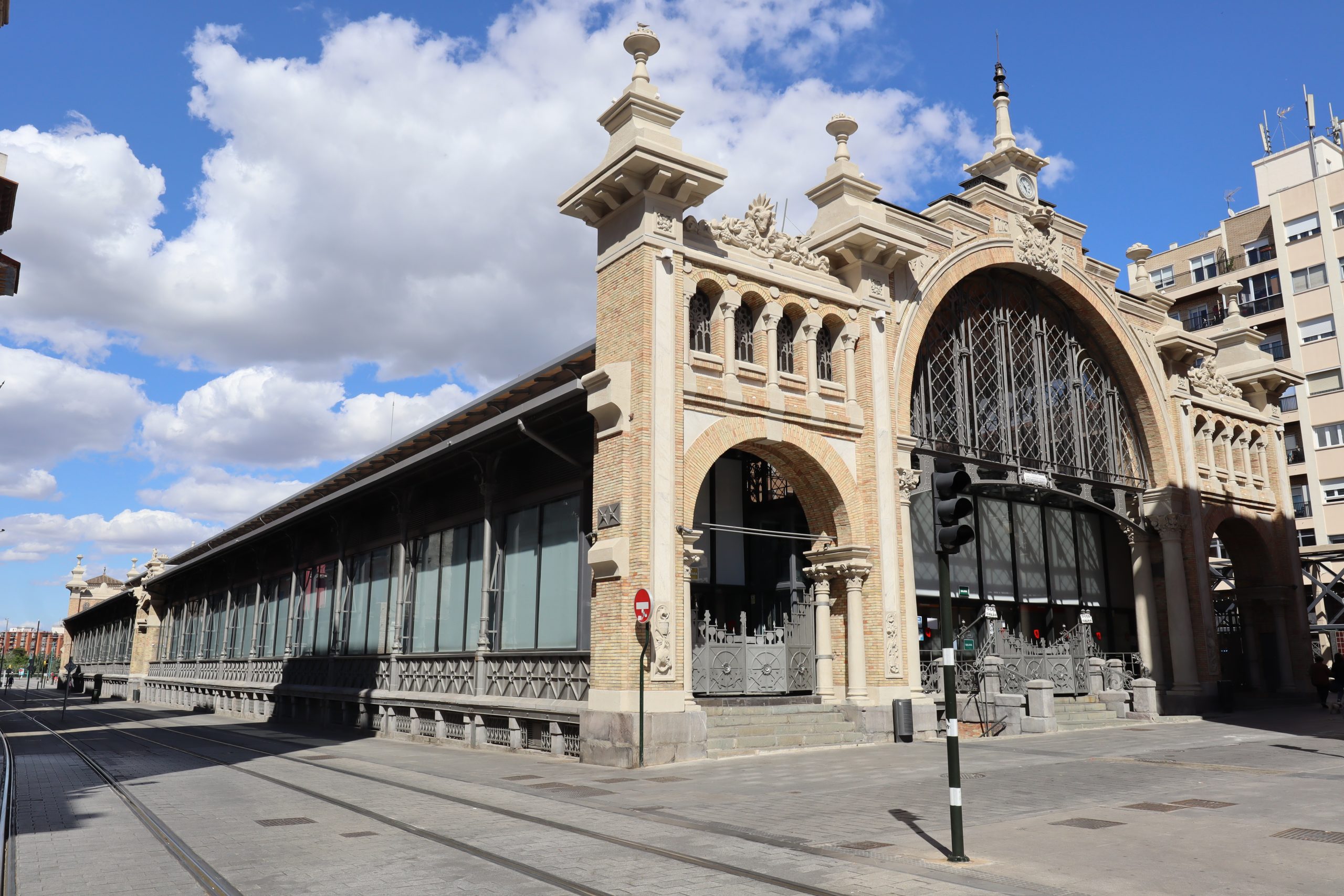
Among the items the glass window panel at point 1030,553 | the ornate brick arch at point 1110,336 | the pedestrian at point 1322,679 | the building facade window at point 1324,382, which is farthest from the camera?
the building facade window at point 1324,382

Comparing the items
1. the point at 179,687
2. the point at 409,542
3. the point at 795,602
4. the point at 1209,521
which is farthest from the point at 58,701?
the point at 1209,521

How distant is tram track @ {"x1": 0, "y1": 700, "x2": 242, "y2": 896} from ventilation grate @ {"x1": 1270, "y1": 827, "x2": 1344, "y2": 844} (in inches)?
348

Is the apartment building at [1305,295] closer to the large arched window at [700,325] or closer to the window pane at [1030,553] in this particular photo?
the window pane at [1030,553]

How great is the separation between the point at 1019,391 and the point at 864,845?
19.3 m

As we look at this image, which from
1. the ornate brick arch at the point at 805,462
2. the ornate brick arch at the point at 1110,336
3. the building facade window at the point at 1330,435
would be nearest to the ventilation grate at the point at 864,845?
the ornate brick arch at the point at 805,462

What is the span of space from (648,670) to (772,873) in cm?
852

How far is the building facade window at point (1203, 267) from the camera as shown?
60406 millimetres

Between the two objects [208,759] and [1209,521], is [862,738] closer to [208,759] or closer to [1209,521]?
[208,759]

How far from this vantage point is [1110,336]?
27594mm

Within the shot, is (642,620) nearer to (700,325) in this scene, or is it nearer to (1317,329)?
(700,325)

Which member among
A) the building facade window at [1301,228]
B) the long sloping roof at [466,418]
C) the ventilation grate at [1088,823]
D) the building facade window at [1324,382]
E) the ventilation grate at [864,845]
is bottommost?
the ventilation grate at [864,845]

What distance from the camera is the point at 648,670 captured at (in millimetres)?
16016

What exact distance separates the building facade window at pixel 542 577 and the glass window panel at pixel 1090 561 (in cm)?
1640

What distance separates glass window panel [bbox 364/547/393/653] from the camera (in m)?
27.2
